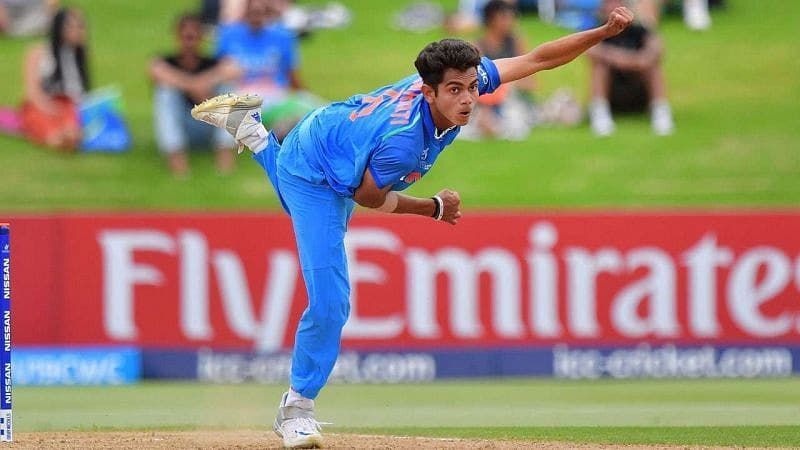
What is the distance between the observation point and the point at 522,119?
1617cm

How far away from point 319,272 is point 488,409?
3957mm

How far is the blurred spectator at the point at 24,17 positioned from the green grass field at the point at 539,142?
20 cm

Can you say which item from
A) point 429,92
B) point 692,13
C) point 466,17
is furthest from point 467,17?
point 429,92

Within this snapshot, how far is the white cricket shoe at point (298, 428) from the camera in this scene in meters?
7.55

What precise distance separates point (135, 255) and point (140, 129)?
2.68 metres

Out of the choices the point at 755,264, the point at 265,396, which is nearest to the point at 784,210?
the point at 755,264

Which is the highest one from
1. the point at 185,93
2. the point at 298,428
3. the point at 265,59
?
the point at 265,59

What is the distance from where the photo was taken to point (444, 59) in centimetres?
696

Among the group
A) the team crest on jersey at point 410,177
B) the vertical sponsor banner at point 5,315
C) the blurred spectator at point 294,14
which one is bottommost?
the vertical sponsor banner at point 5,315

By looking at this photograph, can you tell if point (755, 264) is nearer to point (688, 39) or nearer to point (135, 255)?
point (688, 39)

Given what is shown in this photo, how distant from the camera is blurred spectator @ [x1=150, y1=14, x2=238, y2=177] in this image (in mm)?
15320

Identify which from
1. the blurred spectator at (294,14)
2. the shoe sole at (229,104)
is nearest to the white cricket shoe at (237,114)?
the shoe sole at (229,104)

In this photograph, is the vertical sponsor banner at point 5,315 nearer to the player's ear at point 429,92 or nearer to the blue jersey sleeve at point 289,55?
the player's ear at point 429,92

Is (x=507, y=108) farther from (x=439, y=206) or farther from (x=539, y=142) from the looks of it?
(x=439, y=206)
